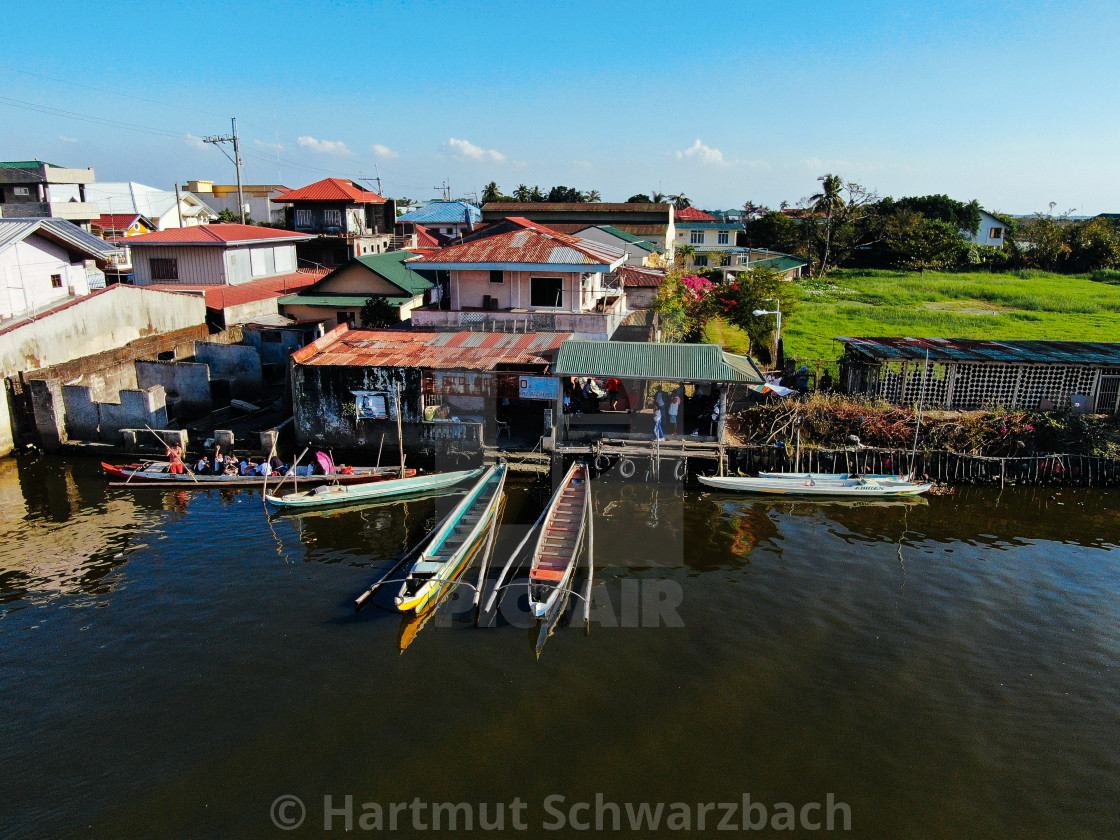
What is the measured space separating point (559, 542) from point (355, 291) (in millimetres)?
25056

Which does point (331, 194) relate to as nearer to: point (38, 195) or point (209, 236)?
point (209, 236)

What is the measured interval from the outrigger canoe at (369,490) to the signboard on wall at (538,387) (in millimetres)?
3218

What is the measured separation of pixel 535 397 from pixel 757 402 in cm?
918

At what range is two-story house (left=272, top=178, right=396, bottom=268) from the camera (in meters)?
50.1

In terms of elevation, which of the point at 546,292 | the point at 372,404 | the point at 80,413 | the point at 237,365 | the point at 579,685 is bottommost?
the point at 579,685

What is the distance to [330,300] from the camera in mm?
38562

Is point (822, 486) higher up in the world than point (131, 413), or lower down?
lower down

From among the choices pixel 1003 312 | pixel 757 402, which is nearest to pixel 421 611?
pixel 757 402

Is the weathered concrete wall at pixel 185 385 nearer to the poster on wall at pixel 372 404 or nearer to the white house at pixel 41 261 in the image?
the white house at pixel 41 261

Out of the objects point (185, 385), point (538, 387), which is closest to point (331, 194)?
point (185, 385)

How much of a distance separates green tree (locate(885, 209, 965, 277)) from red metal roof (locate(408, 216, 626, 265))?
51462 millimetres

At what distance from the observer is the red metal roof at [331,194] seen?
5062cm

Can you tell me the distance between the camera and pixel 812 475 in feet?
79.6

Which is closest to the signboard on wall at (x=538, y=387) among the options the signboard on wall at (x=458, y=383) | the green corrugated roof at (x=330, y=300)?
the signboard on wall at (x=458, y=383)
